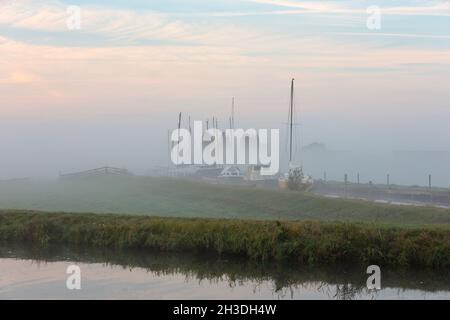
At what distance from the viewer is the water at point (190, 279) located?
16.7m

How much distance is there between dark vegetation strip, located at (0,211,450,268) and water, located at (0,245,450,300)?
2.99 feet

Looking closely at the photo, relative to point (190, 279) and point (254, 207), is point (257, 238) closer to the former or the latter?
point (190, 279)

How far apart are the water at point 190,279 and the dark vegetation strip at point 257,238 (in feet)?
2.99

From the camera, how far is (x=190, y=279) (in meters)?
18.7

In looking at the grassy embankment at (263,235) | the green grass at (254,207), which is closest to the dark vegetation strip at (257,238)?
the grassy embankment at (263,235)

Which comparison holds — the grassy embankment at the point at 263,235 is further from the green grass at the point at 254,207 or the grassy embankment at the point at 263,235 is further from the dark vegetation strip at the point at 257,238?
the green grass at the point at 254,207

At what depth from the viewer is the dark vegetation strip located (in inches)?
830

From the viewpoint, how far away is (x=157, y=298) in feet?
52.9

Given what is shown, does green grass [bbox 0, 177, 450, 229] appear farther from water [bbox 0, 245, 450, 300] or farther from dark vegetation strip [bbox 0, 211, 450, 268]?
water [bbox 0, 245, 450, 300]

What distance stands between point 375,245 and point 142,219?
10.9m

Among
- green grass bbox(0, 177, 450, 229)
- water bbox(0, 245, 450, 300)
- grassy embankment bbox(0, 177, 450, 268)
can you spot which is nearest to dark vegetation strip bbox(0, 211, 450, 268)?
grassy embankment bbox(0, 177, 450, 268)

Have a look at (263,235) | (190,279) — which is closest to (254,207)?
(263,235)
